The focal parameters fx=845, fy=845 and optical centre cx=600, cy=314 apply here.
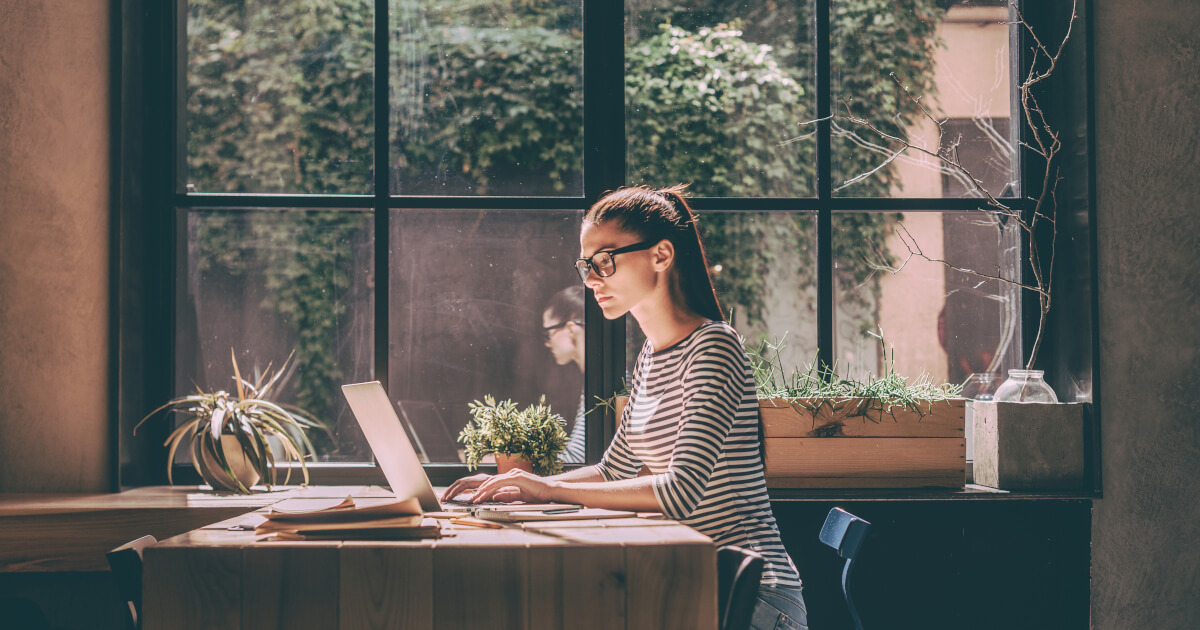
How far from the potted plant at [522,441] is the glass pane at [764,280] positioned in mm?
524

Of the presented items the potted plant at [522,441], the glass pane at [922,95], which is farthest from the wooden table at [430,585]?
the glass pane at [922,95]

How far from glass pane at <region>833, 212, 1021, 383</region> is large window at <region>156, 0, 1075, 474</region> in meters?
0.01

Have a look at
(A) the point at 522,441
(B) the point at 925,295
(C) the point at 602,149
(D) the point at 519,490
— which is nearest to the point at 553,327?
(A) the point at 522,441

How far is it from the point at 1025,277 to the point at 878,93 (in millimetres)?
822

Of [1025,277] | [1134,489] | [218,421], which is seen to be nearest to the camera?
[218,421]

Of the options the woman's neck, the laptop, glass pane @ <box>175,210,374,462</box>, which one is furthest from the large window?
the laptop

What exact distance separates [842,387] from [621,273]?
1.08m

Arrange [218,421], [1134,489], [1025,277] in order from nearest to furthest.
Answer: [218,421]
[1134,489]
[1025,277]

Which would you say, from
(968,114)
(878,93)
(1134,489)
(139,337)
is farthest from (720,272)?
(139,337)

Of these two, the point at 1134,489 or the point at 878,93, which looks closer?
the point at 1134,489

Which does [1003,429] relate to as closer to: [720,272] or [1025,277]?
[1025,277]

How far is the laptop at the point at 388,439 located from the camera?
5.12 feet

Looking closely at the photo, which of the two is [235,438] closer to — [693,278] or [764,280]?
[693,278]

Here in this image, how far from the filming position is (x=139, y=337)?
108 inches
